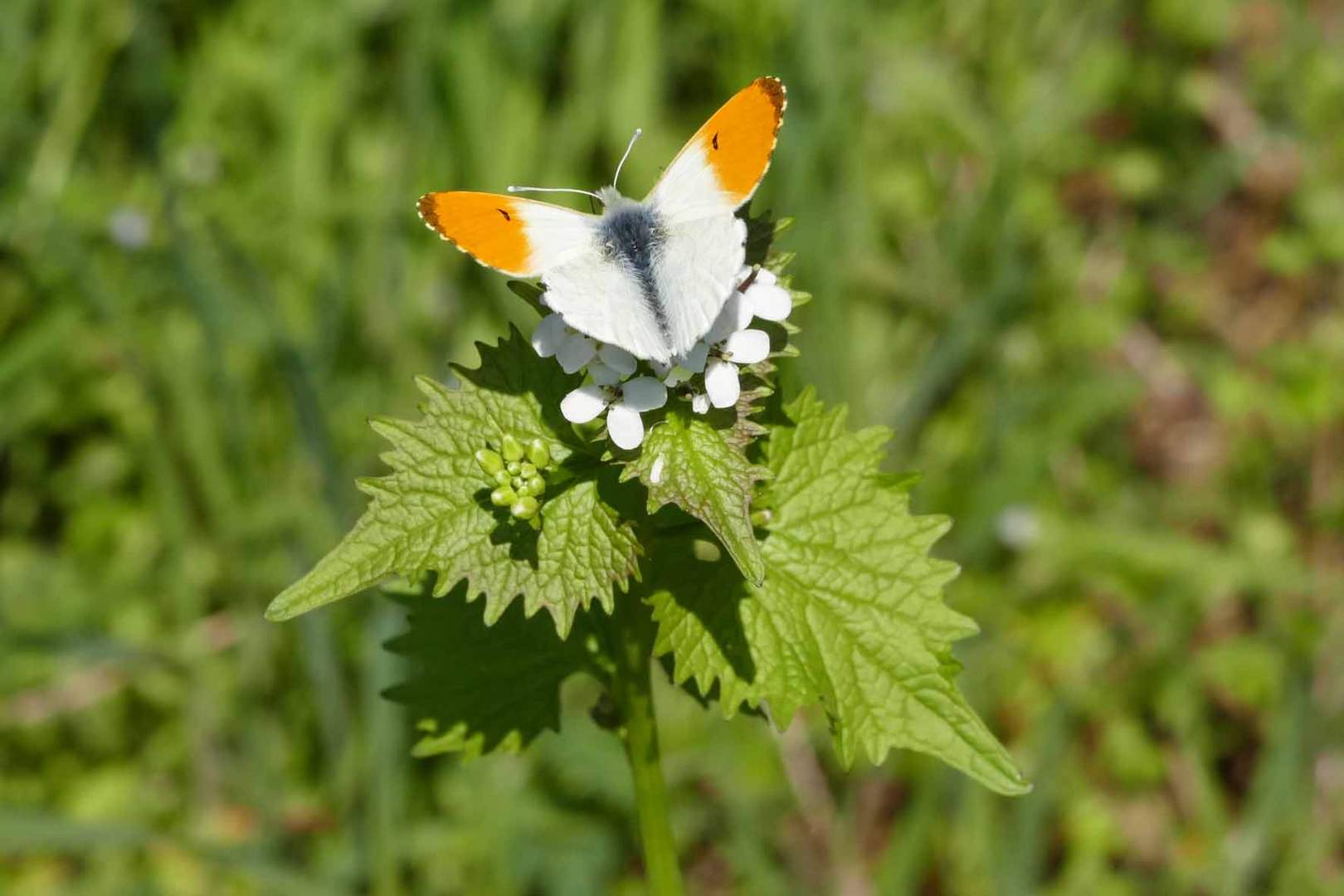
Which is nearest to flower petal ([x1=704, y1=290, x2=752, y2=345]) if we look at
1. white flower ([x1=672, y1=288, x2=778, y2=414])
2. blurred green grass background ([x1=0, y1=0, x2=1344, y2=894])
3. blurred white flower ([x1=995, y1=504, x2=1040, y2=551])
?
white flower ([x1=672, y1=288, x2=778, y2=414])

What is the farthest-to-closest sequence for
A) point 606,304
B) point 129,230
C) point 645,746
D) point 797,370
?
point 129,230 < point 797,370 < point 645,746 < point 606,304

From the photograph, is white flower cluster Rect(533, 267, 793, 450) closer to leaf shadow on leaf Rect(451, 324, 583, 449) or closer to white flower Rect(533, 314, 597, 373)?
white flower Rect(533, 314, 597, 373)

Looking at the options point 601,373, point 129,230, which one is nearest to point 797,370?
point 601,373

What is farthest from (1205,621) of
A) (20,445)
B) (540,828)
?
(20,445)

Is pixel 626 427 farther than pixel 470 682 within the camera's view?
No

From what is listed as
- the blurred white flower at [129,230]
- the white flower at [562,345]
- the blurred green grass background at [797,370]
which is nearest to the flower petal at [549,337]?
the white flower at [562,345]

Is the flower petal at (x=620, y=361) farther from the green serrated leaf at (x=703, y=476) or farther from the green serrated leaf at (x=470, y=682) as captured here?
the green serrated leaf at (x=470, y=682)

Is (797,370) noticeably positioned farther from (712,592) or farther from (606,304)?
(606,304)
